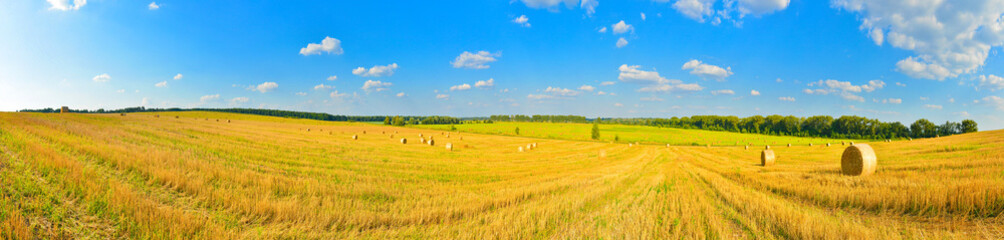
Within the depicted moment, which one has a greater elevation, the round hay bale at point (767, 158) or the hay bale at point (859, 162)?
the hay bale at point (859, 162)

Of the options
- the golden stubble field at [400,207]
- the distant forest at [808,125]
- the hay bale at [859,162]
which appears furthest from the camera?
the distant forest at [808,125]

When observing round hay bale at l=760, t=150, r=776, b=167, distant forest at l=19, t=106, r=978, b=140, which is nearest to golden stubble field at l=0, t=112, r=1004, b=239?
round hay bale at l=760, t=150, r=776, b=167

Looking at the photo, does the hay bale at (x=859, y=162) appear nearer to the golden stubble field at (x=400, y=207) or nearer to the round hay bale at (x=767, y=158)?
the golden stubble field at (x=400, y=207)

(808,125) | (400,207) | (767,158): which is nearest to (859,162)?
(767,158)

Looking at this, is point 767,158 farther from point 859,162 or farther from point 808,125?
point 808,125

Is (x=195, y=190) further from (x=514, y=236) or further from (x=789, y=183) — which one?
(x=789, y=183)

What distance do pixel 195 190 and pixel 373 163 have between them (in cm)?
749

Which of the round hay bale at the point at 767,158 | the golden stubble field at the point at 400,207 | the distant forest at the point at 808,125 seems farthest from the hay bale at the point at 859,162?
the distant forest at the point at 808,125

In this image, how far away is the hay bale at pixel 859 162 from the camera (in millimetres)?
11984

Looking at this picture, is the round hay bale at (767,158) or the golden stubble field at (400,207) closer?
the golden stubble field at (400,207)

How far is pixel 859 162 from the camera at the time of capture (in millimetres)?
12102

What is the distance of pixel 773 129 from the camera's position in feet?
331

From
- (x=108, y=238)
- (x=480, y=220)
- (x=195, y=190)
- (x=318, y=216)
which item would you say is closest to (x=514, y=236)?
(x=480, y=220)

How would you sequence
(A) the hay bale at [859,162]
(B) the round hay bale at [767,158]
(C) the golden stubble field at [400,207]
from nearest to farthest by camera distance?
(C) the golden stubble field at [400,207]
(A) the hay bale at [859,162]
(B) the round hay bale at [767,158]
